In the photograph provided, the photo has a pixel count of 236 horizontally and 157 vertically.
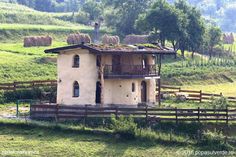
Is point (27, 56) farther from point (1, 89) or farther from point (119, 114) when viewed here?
point (119, 114)

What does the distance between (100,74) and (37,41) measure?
35.4 metres

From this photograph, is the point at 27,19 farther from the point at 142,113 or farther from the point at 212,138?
the point at 212,138

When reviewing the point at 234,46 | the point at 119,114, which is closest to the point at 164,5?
the point at 234,46

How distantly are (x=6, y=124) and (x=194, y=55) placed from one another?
57633mm

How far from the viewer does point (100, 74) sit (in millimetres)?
47906

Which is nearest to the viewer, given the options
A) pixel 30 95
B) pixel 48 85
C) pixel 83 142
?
pixel 83 142

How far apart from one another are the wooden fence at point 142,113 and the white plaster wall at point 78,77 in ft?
13.9

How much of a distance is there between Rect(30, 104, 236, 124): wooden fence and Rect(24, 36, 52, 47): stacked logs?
3655cm

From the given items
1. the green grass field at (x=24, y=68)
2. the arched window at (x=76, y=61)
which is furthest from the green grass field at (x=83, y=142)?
the green grass field at (x=24, y=68)

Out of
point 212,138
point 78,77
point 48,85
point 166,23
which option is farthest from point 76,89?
point 166,23

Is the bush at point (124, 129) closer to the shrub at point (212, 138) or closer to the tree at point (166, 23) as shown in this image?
the shrub at point (212, 138)

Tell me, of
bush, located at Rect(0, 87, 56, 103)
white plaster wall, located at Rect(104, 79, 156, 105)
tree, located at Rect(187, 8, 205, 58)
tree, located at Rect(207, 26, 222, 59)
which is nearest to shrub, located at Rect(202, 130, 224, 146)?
white plaster wall, located at Rect(104, 79, 156, 105)

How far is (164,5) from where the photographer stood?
284ft

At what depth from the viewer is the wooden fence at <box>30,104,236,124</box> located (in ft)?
134
